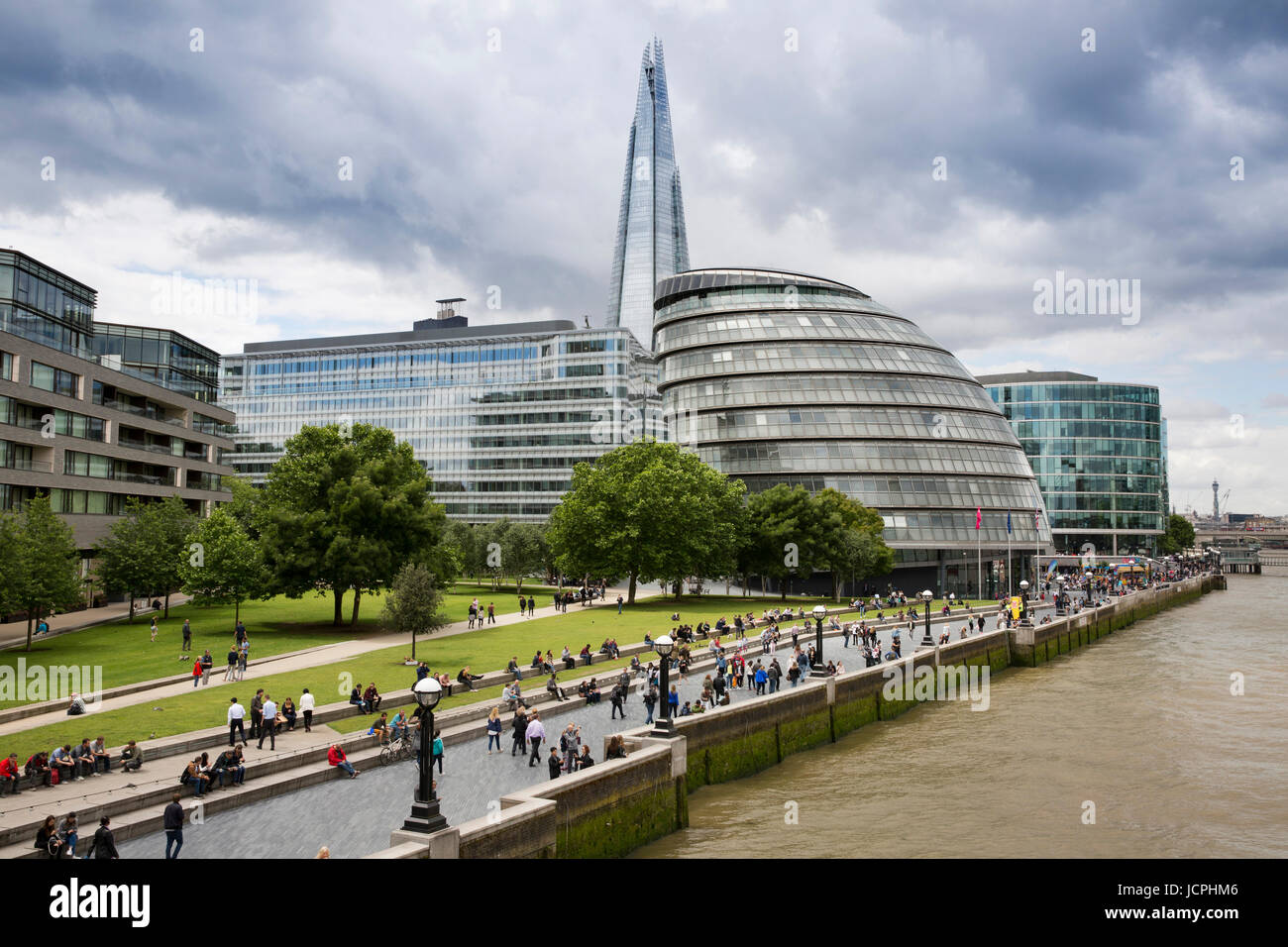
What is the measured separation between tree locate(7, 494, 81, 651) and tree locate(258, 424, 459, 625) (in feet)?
30.7

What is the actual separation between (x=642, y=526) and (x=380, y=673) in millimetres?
32398

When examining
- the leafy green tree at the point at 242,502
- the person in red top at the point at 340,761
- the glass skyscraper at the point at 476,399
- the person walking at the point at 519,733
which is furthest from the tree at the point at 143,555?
the glass skyscraper at the point at 476,399

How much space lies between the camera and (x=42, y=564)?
4000cm

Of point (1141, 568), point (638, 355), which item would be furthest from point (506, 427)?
point (1141, 568)

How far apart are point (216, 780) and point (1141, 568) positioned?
123 meters

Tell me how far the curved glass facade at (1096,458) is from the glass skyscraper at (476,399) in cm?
8005

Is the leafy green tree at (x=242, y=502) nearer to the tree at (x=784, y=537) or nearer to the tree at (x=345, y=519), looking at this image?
the tree at (x=345, y=519)

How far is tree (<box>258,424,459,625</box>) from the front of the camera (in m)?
48.8

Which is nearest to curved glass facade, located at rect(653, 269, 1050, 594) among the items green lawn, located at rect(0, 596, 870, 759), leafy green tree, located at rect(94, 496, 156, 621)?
green lawn, located at rect(0, 596, 870, 759)

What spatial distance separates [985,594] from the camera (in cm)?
9181

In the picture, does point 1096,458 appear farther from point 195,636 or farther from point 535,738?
point 535,738
